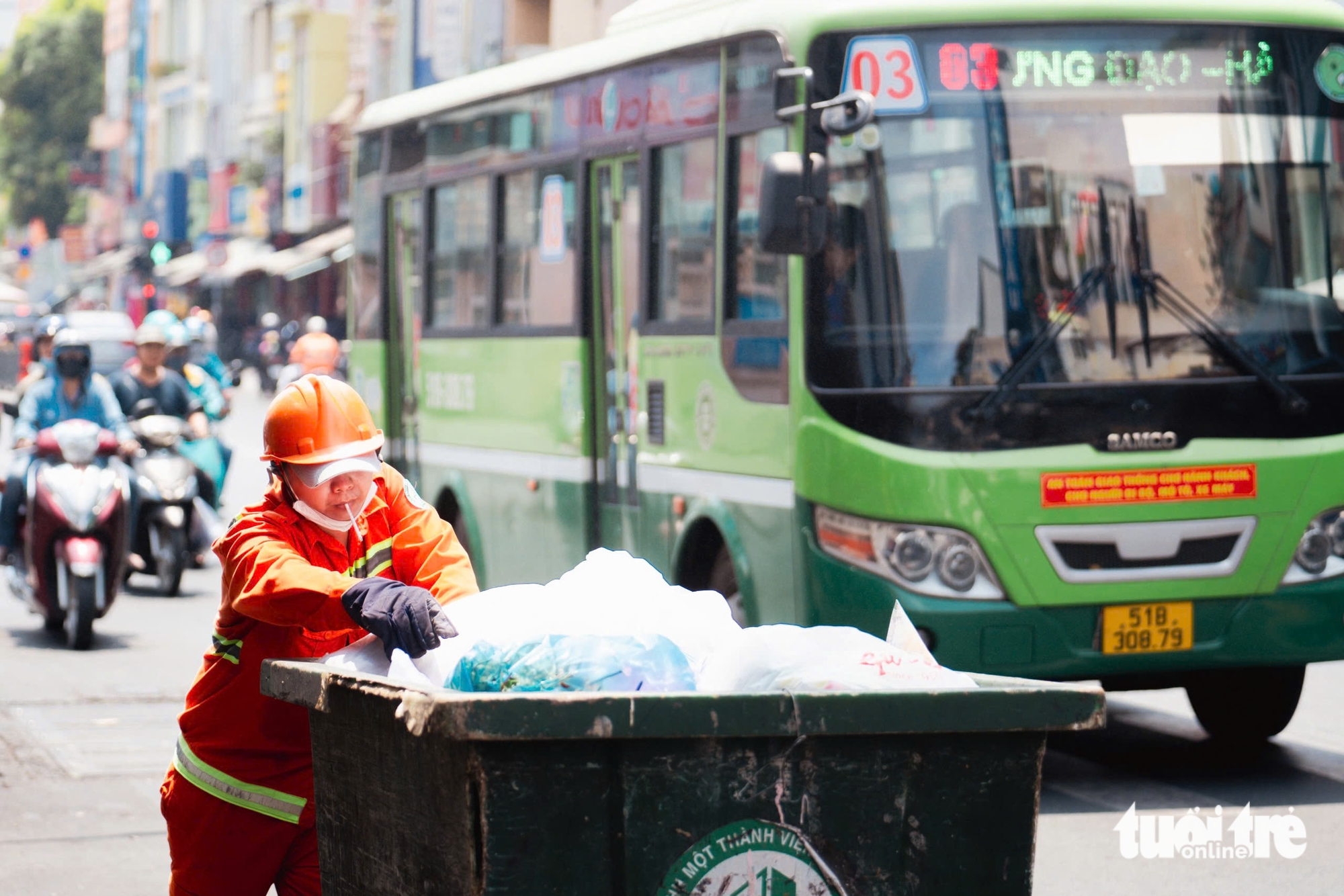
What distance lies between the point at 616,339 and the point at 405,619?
6.92 meters

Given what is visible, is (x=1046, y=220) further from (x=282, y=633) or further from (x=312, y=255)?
(x=312, y=255)

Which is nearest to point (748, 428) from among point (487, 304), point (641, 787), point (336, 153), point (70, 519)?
point (487, 304)

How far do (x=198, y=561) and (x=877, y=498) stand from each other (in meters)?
9.26

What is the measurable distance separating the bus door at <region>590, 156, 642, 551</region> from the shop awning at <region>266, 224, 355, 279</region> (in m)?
37.6

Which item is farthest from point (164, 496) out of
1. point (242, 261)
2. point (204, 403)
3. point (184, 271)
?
point (184, 271)

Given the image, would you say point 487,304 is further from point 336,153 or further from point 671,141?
point 336,153

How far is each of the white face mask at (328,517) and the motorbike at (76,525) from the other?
8.01 metres

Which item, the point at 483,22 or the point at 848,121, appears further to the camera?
the point at 483,22

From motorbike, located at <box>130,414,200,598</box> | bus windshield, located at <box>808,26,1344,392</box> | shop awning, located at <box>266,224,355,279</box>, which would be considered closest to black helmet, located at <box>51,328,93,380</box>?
motorbike, located at <box>130,414,200,598</box>

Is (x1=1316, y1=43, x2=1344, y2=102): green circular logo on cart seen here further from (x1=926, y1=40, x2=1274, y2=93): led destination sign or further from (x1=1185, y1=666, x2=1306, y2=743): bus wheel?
(x1=1185, y1=666, x2=1306, y2=743): bus wheel

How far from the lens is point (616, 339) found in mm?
10312

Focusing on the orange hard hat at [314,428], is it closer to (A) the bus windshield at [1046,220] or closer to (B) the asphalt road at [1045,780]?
(B) the asphalt road at [1045,780]

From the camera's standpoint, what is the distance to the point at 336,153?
53125 millimetres

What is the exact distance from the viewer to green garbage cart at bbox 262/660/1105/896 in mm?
2920
